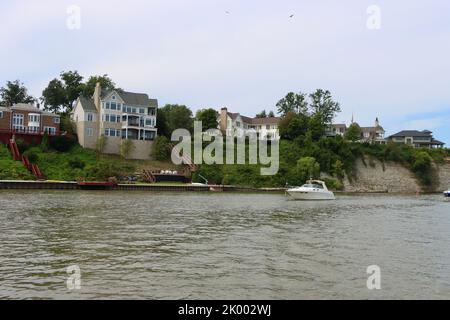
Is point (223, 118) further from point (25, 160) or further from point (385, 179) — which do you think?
point (25, 160)

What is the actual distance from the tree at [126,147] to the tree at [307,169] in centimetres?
2895

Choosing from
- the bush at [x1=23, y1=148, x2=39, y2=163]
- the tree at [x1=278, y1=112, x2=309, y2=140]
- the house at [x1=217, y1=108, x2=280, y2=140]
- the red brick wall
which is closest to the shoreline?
the bush at [x1=23, y1=148, x2=39, y2=163]

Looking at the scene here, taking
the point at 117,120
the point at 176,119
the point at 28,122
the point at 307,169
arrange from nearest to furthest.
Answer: the point at 28,122 → the point at 307,169 → the point at 117,120 → the point at 176,119

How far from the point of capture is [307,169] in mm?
80375

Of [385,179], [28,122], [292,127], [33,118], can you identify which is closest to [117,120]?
[33,118]

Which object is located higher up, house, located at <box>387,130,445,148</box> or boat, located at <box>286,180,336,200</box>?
house, located at <box>387,130,445,148</box>

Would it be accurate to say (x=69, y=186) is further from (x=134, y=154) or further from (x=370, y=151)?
(x=370, y=151)

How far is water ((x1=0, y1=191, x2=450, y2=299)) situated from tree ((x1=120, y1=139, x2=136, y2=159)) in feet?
158

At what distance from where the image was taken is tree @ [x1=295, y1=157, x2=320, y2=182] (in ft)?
263

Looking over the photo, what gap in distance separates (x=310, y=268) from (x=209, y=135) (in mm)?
70470

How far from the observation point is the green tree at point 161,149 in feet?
262

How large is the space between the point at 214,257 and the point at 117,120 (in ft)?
231

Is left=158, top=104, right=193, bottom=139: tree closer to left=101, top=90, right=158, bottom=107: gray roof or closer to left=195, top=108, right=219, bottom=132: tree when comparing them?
left=195, top=108, right=219, bottom=132: tree
